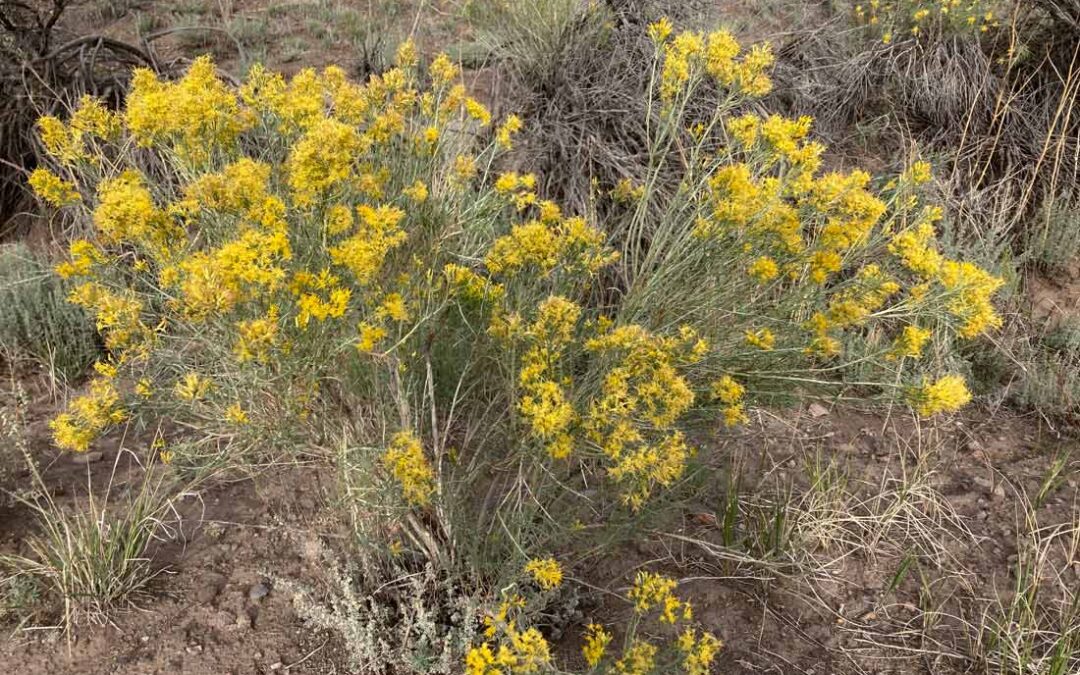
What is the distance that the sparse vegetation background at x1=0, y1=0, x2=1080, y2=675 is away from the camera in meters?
1.99

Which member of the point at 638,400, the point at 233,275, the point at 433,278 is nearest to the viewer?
the point at 233,275

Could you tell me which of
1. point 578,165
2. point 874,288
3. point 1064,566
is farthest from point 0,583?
point 1064,566

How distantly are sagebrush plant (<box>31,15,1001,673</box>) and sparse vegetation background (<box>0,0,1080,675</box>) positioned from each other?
15 mm

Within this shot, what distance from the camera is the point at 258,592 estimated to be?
8.52 feet

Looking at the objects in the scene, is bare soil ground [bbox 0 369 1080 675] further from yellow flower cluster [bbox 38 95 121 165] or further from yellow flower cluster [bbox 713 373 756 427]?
yellow flower cluster [bbox 38 95 121 165]

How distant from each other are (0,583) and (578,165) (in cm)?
320

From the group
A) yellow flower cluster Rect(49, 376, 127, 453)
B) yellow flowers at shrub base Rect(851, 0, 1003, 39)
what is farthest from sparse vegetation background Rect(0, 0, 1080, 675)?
yellow flowers at shrub base Rect(851, 0, 1003, 39)

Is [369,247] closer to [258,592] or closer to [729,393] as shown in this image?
[729,393]

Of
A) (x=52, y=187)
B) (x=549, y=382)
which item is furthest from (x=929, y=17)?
(x=52, y=187)

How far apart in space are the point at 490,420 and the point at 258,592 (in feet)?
3.15

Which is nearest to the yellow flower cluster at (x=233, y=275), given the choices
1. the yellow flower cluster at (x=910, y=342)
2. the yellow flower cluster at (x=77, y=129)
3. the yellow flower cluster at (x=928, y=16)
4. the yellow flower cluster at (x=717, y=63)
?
the yellow flower cluster at (x=77, y=129)

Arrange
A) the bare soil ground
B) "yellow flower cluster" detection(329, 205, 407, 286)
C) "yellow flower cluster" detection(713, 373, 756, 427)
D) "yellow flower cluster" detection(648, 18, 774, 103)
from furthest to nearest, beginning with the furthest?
"yellow flower cluster" detection(648, 18, 774, 103) → the bare soil ground → "yellow flower cluster" detection(713, 373, 756, 427) → "yellow flower cluster" detection(329, 205, 407, 286)

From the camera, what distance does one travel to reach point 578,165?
4355mm

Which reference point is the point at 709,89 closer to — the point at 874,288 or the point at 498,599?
the point at 874,288
